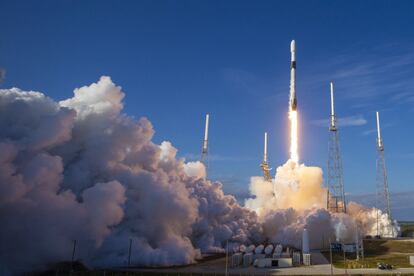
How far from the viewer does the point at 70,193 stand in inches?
2317

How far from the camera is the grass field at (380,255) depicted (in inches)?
2697

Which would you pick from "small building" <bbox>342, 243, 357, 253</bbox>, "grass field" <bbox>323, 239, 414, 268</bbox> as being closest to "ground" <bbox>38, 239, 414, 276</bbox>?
"grass field" <bbox>323, 239, 414, 268</bbox>

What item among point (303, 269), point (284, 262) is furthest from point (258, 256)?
point (303, 269)

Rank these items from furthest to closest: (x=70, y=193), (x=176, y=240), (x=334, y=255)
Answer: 1. (x=334, y=255)
2. (x=176, y=240)
3. (x=70, y=193)

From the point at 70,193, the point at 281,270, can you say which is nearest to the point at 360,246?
the point at 281,270

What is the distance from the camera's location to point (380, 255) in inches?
3189

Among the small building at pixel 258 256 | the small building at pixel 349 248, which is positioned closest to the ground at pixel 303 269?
the small building at pixel 349 248

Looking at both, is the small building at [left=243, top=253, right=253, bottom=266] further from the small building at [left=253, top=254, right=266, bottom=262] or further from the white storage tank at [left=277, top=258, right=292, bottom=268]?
the white storage tank at [left=277, top=258, right=292, bottom=268]

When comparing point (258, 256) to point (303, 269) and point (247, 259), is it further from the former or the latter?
point (303, 269)

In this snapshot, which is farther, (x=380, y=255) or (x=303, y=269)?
(x=380, y=255)

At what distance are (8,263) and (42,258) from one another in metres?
4.04

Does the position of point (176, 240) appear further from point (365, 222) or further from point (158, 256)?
point (365, 222)

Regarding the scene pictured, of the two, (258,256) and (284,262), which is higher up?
(258,256)

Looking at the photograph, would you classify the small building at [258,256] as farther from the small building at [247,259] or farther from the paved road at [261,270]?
the paved road at [261,270]
